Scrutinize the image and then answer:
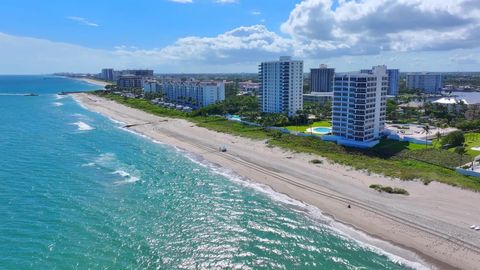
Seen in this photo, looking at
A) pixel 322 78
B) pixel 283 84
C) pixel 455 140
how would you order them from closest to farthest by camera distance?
pixel 455 140 → pixel 283 84 → pixel 322 78

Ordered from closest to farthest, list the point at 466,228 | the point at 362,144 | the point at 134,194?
the point at 466,228
the point at 134,194
the point at 362,144

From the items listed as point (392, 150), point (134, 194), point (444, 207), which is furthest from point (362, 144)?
point (134, 194)

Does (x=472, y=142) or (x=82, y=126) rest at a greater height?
(x=472, y=142)

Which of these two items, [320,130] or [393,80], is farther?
[393,80]

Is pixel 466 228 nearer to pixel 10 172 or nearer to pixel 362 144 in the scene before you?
pixel 362 144

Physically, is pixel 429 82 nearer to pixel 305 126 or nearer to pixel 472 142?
pixel 305 126

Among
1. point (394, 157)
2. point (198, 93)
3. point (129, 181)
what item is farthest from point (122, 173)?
point (198, 93)

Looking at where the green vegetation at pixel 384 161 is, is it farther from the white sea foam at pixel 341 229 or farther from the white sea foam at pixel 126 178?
the white sea foam at pixel 126 178
